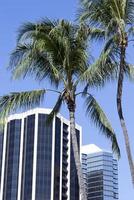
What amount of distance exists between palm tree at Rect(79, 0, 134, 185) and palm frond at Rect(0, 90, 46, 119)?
276 centimetres

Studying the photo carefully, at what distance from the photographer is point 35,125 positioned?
17462 cm

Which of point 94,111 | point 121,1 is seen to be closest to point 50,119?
point 94,111

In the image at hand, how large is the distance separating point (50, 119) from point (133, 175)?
483cm

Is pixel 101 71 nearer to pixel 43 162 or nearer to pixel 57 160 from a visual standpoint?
pixel 43 162

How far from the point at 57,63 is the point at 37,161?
14886cm

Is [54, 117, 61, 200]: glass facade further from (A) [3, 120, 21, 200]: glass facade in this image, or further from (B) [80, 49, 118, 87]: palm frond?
(B) [80, 49, 118, 87]: palm frond

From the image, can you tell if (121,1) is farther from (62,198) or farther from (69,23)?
(62,198)

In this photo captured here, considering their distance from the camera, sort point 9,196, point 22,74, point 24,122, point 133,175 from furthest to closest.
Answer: point 24,122, point 9,196, point 22,74, point 133,175

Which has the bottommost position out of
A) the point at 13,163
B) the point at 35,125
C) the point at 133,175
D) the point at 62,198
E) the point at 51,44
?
the point at 133,175

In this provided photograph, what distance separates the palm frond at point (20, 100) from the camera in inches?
805

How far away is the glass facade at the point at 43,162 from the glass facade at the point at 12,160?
25.6ft

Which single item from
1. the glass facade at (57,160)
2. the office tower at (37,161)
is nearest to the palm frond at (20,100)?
the office tower at (37,161)

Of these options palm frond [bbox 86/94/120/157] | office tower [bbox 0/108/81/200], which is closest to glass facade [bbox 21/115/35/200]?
→ office tower [bbox 0/108/81/200]

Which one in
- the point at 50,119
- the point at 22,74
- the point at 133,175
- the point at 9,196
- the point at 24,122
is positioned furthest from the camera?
the point at 24,122
